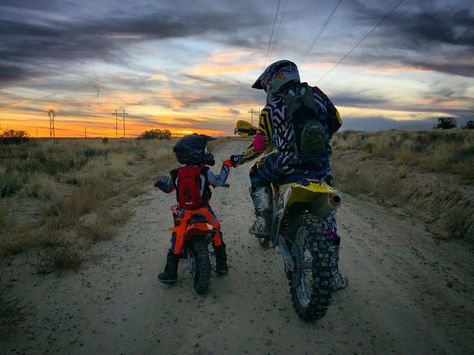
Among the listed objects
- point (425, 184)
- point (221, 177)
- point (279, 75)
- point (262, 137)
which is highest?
point (279, 75)

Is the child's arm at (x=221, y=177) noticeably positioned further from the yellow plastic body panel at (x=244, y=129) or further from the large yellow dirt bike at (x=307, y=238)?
the large yellow dirt bike at (x=307, y=238)

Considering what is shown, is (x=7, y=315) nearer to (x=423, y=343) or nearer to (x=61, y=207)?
(x=423, y=343)

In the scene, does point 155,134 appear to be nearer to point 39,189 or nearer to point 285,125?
point 39,189

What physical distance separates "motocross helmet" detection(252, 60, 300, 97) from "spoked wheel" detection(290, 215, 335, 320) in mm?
1591

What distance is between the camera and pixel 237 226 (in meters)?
6.59

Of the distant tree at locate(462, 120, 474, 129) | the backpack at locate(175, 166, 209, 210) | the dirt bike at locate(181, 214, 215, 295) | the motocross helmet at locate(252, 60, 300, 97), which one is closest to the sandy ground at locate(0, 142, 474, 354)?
the dirt bike at locate(181, 214, 215, 295)

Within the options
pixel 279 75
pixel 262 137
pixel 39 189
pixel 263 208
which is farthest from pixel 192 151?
pixel 39 189

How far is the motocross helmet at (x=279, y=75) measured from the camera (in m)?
3.79

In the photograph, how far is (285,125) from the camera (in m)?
3.60

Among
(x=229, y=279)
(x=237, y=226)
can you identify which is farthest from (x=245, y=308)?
(x=237, y=226)

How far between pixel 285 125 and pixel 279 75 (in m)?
0.67

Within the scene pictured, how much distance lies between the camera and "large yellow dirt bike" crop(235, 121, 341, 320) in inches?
117

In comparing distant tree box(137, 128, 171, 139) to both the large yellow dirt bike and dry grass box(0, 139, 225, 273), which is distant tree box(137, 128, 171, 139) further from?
the large yellow dirt bike

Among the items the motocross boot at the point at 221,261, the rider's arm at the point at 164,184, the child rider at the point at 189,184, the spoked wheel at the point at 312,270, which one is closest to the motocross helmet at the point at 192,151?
Result: the child rider at the point at 189,184
